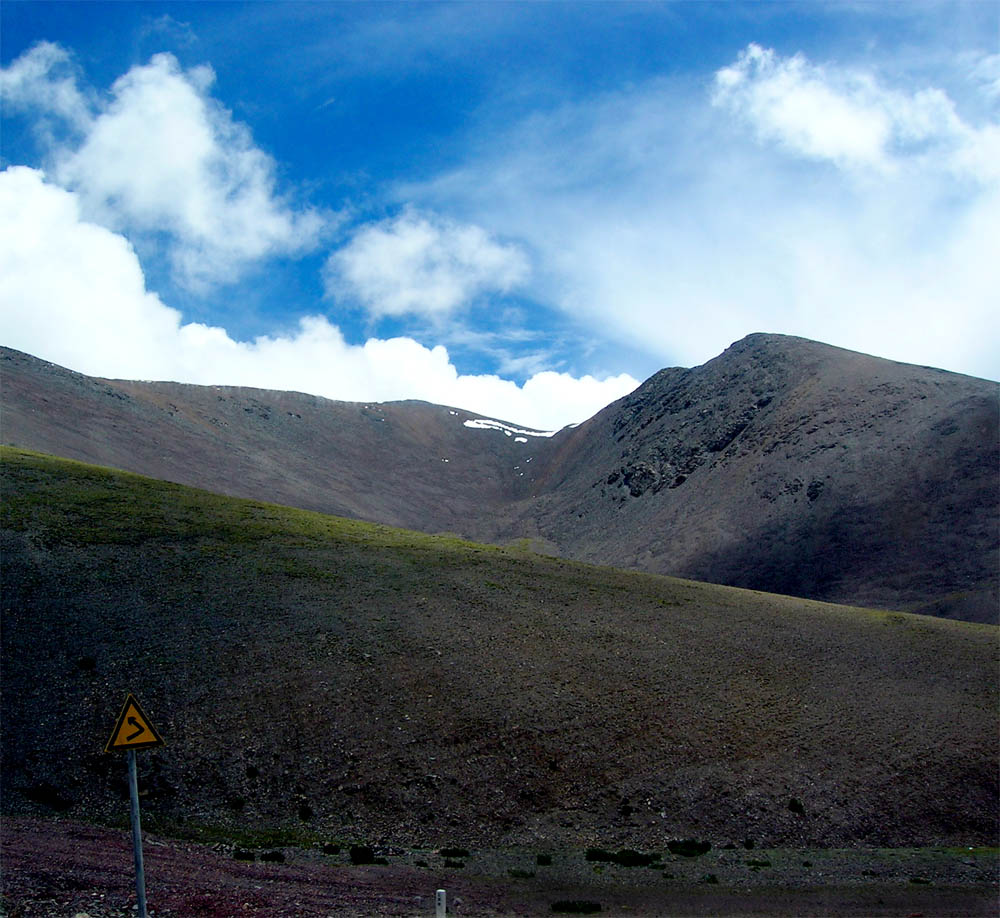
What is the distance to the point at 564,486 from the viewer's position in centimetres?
14675

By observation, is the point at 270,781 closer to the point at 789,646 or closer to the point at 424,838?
the point at 424,838

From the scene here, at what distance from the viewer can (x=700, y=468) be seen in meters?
119

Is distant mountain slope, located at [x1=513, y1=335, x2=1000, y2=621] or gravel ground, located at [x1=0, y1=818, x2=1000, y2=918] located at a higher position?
distant mountain slope, located at [x1=513, y1=335, x2=1000, y2=621]

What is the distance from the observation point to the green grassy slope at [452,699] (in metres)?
25.2

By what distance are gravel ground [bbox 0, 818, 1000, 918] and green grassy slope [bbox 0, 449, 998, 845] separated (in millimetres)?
2183

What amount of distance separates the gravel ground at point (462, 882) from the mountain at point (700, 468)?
179 ft

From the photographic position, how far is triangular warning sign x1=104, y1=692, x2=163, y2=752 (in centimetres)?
1106

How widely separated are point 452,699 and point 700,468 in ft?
308

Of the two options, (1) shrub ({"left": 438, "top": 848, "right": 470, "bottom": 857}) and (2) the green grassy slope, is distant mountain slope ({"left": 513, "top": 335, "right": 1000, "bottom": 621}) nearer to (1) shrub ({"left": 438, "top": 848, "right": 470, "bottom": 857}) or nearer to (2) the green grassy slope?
(2) the green grassy slope

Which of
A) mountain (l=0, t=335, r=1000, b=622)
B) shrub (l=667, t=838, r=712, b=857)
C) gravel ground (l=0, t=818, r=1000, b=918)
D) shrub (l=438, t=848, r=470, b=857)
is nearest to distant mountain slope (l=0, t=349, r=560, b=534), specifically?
mountain (l=0, t=335, r=1000, b=622)

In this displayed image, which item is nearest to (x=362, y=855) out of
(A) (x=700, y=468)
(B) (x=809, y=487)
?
(B) (x=809, y=487)

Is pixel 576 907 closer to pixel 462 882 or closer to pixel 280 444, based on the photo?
pixel 462 882

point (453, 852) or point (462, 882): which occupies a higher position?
point (462, 882)

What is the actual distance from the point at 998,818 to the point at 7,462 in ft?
188
